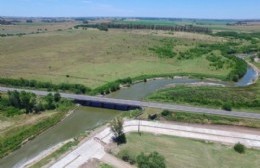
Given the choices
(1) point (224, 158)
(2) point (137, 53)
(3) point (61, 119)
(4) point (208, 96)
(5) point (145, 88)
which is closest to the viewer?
(1) point (224, 158)

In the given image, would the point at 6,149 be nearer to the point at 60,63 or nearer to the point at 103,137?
the point at 103,137

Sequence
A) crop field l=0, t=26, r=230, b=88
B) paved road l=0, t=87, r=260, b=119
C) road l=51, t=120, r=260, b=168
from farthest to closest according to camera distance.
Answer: crop field l=0, t=26, r=230, b=88, paved road l=0, t=87, r=260, b=119, road l=51, t=120, r=260, b=168

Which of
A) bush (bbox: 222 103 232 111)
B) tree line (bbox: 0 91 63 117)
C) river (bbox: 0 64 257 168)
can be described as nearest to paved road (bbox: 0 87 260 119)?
bush (bbox: 222 103 232 111)

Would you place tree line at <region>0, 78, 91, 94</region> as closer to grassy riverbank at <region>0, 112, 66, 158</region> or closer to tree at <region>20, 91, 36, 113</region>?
tree at <region>20, 91, 36, 113</region>

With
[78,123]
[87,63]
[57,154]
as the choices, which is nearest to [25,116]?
[78,123]

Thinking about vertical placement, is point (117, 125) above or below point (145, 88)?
above

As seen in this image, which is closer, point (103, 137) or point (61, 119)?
point (103, 137)

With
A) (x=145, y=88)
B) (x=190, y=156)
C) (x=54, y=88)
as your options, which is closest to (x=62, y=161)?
(x=190, y=156)
